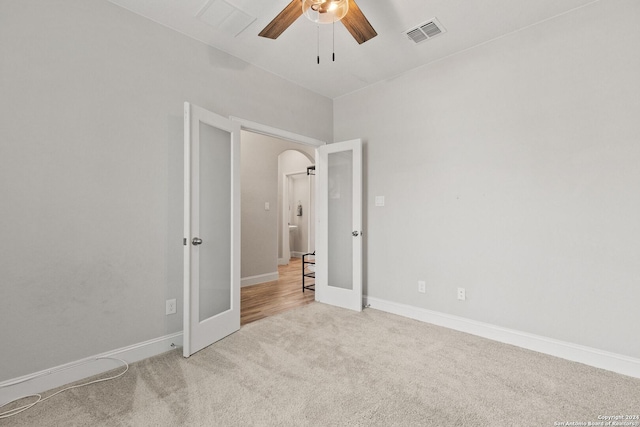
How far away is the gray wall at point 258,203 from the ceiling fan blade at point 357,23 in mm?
3164

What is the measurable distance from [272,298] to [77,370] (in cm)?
222

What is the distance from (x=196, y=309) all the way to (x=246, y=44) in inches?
94.7

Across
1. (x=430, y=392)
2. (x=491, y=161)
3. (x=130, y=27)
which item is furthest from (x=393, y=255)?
(x=130, y=27)

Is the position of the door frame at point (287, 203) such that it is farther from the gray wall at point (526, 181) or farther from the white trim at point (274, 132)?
the gray wall at point (526, 181)

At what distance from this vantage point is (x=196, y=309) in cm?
238

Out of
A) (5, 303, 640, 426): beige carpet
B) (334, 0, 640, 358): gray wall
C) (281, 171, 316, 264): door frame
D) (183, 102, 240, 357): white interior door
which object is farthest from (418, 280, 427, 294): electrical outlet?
(281, 171, 316, 264): door frame

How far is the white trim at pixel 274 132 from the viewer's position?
3.04 meters

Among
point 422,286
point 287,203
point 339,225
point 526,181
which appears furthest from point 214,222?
point 287,203

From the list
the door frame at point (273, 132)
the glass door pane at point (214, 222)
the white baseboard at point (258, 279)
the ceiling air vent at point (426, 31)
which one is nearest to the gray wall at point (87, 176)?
the glass door pane at point (214, 222)

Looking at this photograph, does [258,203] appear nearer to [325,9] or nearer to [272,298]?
[272,298]

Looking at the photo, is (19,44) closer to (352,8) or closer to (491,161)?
(352,8)

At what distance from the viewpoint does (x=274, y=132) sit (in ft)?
10.9

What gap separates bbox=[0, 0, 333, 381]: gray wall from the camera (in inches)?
72.1

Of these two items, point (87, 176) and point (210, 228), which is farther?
point (210, 228)
